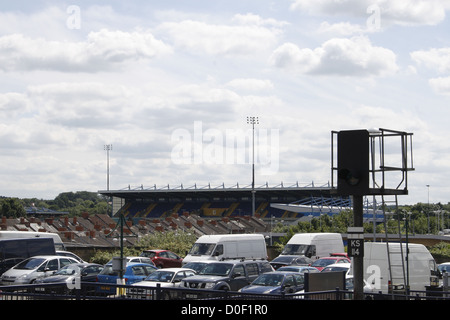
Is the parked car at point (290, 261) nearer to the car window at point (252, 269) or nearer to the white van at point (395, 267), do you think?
the white van at point (395, 267)

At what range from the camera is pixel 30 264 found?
30172mm

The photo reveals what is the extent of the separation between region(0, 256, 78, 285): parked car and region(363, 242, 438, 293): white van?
13174 mm

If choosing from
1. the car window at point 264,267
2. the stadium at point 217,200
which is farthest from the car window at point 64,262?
the stadium at point 217,200

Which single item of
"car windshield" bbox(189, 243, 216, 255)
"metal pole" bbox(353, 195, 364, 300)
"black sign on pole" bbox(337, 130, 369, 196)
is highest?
"black sign on pole" bbox(337, 130, 369, 196)

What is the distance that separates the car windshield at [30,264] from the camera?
29989 mm

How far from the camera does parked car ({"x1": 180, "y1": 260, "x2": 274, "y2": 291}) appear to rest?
24.9m

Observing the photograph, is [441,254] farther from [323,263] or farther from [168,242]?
[323,263]

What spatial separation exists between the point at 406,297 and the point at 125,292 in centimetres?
641

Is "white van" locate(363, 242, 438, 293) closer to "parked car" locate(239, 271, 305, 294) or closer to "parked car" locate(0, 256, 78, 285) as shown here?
"parked car" locate(239, 271, 305, 294)

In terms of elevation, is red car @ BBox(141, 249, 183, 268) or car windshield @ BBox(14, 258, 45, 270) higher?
car windshield @ BBox(14, 258, 45, 270)

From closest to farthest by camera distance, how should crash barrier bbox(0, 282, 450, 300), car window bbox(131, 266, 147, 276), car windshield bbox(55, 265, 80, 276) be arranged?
crash barrier bbox(0, 282, 450, 300) < car windshield bbox(55, 265, 80, 276) < car window bbox(131, 266, 147, 276)

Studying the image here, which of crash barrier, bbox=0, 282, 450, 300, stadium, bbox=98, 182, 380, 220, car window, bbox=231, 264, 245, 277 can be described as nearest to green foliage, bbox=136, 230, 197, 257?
car window, bbox=231, 264, 245, 277

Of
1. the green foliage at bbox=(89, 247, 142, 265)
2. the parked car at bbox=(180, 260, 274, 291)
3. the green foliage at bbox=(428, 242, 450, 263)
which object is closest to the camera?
the parked car at bbox=(180, 260, 274, 291)
